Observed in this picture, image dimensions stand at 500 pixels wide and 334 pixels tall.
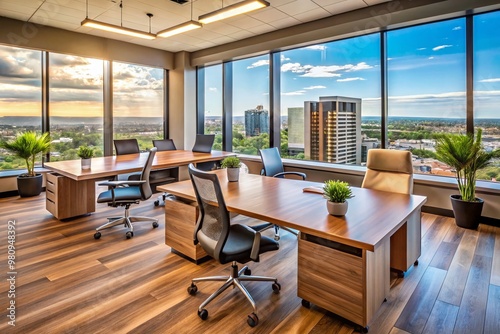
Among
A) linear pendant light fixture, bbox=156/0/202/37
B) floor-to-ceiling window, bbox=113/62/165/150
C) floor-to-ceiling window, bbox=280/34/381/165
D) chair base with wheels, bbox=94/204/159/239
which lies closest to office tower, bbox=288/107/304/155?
floor-to-ceiling window, bbox=280/34/381/165

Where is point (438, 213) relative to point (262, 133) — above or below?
below

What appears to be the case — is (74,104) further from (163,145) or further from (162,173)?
(162,173)

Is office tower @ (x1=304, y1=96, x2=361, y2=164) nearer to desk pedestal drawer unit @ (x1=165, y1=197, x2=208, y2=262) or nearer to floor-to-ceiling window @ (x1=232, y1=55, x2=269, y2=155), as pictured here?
floor-to-ceiling window @ (x1=232, y1=55, x2=269, y2=155)

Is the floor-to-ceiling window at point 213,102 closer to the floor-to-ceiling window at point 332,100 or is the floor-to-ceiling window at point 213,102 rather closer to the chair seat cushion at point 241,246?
the floor-to-ceiling window at point 332,100

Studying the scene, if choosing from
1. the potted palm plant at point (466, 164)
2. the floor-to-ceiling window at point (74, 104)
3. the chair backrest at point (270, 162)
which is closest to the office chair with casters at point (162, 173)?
the floor-to-ceiling window at point (74, 104)

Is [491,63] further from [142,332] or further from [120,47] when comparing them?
[120,47]

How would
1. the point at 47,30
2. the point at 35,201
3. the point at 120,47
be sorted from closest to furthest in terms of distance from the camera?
the point at 35,201 → the point at 47,30 → the point at 120,47

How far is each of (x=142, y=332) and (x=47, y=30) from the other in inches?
213

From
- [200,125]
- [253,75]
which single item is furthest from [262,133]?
[200,125]

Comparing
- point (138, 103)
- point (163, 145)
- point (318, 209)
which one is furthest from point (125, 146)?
point (318, 209)

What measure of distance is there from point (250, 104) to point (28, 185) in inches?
167

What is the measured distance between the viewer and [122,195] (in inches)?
134

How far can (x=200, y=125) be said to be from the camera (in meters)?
7.32

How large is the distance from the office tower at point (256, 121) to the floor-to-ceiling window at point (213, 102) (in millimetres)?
790
